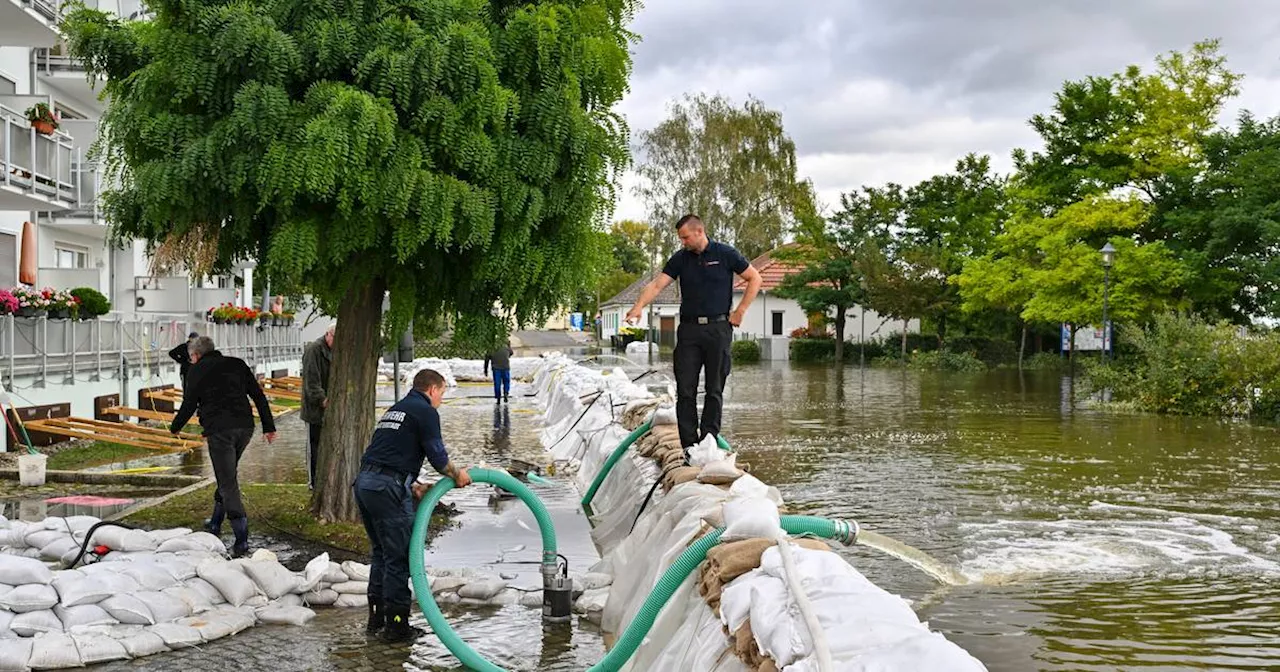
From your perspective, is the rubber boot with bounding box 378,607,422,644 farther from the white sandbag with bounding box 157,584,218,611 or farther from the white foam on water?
the white foam on water

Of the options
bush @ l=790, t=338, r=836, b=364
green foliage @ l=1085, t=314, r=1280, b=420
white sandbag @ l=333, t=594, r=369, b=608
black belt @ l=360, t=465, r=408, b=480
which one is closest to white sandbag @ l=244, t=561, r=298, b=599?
white sandbag @ l=333, t=594, r=369, b=608

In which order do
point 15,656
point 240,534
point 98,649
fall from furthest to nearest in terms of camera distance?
point 240,534, point 98,649, point 15,656

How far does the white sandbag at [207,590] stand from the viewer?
24.0ft

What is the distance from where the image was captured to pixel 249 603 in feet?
24.2

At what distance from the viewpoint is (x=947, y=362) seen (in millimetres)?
50531

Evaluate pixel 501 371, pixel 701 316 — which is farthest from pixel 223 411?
pixel 501 371

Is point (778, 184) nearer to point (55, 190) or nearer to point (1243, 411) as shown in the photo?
point (1243, 411)

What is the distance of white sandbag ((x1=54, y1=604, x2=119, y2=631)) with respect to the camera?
22.0 ft

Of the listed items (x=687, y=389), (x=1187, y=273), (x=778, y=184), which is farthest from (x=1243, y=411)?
(x=778, y=184)

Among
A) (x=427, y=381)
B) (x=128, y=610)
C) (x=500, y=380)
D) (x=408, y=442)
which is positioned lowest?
(x=128, y=610)

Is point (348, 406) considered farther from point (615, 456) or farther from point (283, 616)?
point (283, 616)

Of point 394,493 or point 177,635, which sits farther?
point 394,493

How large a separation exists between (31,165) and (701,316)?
14.2m

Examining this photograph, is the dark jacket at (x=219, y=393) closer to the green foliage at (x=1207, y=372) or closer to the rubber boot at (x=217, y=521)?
the rubber boot at (x=217, y=521)
